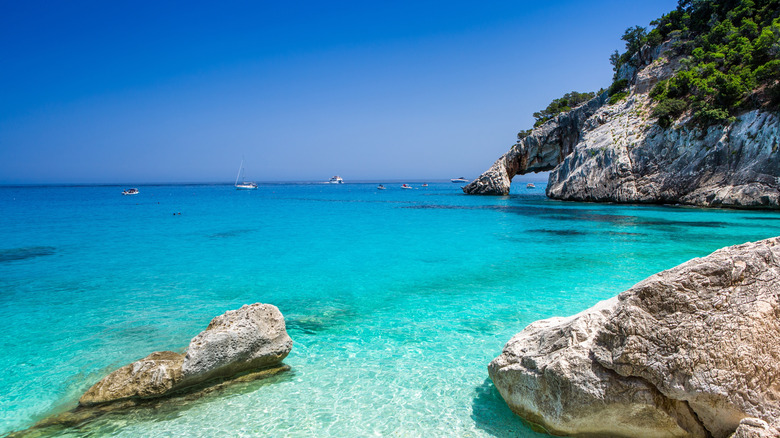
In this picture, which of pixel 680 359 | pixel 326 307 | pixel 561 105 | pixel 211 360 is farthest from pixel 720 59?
pixel 211 360

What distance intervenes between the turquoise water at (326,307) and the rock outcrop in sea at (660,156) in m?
8.83

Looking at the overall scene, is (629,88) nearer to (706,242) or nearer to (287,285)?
(706,242)

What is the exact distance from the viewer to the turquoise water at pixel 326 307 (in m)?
5.48

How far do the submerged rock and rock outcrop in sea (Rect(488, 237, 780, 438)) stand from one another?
3957mm

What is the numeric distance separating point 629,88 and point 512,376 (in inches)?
2088

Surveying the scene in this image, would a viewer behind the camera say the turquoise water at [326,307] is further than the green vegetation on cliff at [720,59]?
No

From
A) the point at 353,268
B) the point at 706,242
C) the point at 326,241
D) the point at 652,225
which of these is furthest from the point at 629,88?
the point at 353,268

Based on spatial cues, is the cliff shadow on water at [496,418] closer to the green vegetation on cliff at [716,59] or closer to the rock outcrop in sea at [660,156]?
the rock outcrop in sea at [660,156]

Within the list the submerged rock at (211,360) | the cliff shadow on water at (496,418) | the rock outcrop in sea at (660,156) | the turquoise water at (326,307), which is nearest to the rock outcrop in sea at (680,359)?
the cliff shadow on water at (496,418)

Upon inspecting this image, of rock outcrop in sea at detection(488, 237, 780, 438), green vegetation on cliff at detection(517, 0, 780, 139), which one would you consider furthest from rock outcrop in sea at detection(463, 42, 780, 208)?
rock outcrop in sea at detection(488, 237, 780, 438)

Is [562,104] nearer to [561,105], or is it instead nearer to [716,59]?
[561,105]

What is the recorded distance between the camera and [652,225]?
25062mm

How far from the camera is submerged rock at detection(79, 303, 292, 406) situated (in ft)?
18.8

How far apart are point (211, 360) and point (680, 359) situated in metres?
5.68
